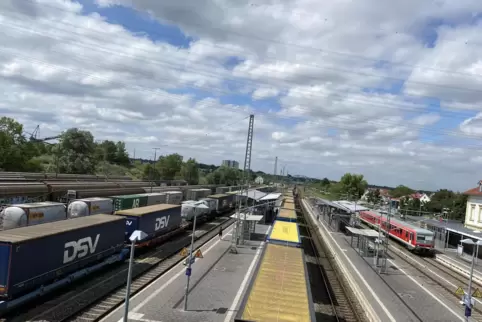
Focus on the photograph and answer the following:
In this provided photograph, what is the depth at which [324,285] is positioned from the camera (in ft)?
87.3

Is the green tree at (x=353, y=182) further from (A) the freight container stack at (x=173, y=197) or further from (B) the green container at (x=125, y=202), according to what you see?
(B) the green container at (x=125, y=202)

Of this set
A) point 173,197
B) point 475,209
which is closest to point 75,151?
point 173,197

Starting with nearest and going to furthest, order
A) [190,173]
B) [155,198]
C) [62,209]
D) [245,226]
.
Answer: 1. [62,209]
2. [245,226]
3. [155,198]
4. [190,173]

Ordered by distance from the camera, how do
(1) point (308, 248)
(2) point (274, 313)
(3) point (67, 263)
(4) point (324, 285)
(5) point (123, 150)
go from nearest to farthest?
(2) point (274, 313) < (3) point (67, 263) < (4) point (324, 285) < (1) point (308, 248) < (5) point (123, 150)

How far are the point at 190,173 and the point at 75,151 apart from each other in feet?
138

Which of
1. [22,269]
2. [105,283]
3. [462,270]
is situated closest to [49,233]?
[22,269]

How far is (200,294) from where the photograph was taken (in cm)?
2127

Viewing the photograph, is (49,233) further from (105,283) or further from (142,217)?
(142,217)

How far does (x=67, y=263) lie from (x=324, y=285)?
16.4 metres

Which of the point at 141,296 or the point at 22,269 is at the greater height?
the point at 22,269

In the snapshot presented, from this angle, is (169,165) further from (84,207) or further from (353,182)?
(84,207)

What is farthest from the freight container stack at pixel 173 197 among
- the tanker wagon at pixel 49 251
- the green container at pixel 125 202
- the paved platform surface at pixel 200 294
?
the tanker wagon at pixel 49 251

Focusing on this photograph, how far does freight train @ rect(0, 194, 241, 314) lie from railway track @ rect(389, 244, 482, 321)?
22.2 m

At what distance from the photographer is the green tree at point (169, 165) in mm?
122125
